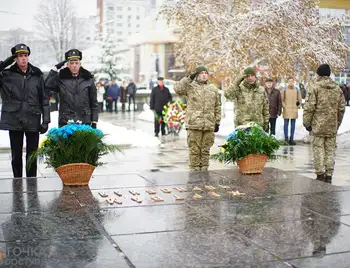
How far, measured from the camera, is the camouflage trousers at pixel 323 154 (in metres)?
9.33

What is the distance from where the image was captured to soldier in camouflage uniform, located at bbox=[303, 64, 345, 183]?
920cm

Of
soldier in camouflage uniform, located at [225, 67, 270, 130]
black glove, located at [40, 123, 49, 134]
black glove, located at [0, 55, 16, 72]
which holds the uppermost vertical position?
black glove, located at [0, 55, 16, 72]

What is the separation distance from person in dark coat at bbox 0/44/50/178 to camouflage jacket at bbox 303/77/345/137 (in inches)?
155

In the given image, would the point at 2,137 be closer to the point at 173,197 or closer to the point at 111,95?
the point at 173,197

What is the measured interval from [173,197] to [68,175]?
130 centimetres

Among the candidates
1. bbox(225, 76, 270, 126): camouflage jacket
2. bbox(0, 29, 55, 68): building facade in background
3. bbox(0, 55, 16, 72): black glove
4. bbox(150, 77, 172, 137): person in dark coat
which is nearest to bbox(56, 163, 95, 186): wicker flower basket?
bbox(0, 55, 16, 72): black glove

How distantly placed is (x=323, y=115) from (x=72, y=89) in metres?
3.80

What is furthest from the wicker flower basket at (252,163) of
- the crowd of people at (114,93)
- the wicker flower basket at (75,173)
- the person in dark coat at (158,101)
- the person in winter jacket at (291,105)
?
the crowd of people at (114,93)

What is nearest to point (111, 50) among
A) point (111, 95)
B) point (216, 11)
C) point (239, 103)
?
point (111, 95)

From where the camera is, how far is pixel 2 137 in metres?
15.7

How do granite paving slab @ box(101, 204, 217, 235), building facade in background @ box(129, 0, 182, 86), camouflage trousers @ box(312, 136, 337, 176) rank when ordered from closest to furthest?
1. granite paving slab @ box(101, 204, 217, 235)
2. camouflage trousers @ box(312, 136, 337, 176)
3. building facade in background @ box(129, 0, 182, 86)

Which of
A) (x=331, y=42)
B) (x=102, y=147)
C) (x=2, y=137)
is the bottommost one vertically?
(x=2, y=137)

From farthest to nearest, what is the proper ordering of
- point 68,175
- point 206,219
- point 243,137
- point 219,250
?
point 243,137 → point 68,175 → point 206,219 → point 219,250

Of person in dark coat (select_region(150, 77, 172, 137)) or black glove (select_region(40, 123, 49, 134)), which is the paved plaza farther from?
A: person in dark coat (select_region(150, 77, 172, 137))
